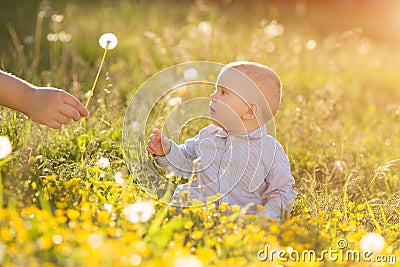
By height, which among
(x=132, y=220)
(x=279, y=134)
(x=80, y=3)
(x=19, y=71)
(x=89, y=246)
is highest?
(x=80, y=3)

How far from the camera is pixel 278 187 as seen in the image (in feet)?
11.7

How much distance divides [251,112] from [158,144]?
0.50 meters

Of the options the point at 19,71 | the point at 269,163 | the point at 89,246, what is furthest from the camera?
the point at 19,71

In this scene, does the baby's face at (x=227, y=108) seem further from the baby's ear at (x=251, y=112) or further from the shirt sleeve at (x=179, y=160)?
the shirt sleeve at (x=179, y=160)

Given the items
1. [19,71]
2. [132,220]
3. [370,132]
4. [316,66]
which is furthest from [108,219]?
[316,66]

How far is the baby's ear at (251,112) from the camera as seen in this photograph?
11.6ft

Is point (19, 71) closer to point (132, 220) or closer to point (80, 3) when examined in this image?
point (132, 220)

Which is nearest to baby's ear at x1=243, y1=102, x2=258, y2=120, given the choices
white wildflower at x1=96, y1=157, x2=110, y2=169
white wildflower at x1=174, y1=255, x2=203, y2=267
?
white wildflower at x1=96, y1=157, x2=110, y2=169

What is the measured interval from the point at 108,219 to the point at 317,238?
89cm

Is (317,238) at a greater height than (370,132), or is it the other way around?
(370,132)

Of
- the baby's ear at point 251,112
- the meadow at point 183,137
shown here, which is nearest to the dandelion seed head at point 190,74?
the meadow at point 183,137

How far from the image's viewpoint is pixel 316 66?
290 inches

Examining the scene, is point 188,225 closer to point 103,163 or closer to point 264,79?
point 103,163

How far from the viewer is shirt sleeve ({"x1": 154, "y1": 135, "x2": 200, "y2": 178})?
3621 millimetres
